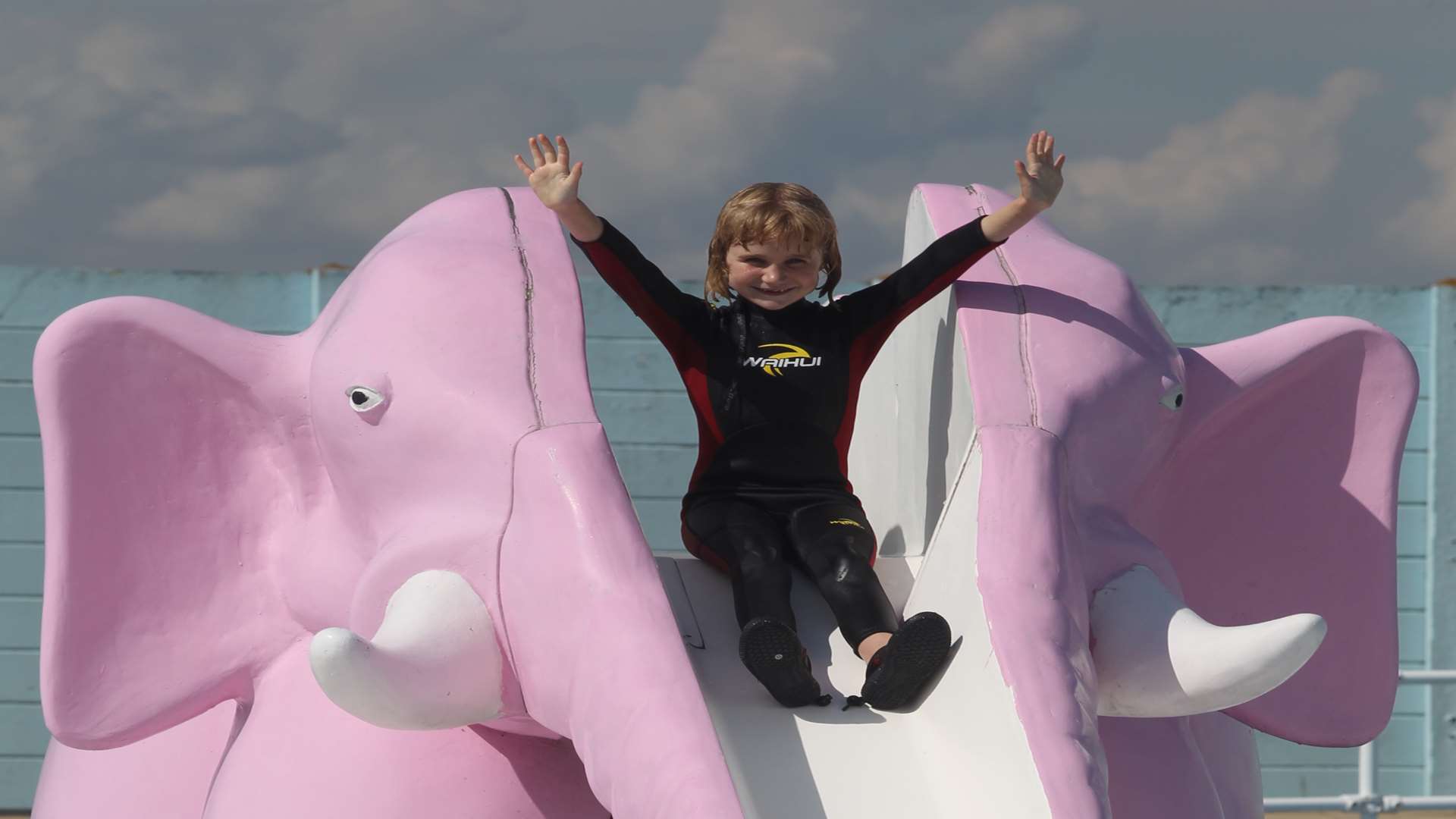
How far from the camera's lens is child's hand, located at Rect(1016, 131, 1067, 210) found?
2.29 meters

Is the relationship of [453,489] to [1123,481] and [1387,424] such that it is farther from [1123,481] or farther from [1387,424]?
[1387,424]

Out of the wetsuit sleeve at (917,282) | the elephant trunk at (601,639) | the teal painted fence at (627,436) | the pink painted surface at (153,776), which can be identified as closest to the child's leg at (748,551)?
the elephant trunk at (601,639)

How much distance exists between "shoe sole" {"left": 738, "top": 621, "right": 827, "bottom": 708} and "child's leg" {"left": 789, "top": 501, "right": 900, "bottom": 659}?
0.13 metres

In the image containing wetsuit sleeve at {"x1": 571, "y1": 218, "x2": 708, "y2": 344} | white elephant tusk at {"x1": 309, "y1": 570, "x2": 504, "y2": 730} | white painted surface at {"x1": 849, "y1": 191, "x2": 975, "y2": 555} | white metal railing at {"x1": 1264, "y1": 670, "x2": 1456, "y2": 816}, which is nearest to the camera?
white elephant tusk at {"x1": 309, "y1": 570, "x2": 504, "y2": 730}

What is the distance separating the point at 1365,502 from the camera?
247 cm

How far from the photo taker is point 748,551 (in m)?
2.21

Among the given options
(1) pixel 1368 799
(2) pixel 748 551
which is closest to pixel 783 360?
(2) pixel 748 551

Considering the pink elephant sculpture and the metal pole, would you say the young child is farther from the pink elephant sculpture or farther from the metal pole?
the metal pole

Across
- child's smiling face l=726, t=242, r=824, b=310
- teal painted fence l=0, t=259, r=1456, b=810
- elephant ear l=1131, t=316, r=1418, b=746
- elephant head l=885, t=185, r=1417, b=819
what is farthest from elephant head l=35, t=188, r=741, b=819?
teal painted fence l=0, t=259, r=1456, b=810

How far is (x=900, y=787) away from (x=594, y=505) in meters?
0.51

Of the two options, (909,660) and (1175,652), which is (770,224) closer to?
(909,660)

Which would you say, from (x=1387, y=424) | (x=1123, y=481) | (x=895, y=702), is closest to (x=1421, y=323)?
(x=1387, y=424)

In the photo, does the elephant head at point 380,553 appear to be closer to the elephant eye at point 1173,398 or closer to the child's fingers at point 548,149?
the child's fingers at point 548,149

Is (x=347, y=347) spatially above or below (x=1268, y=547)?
above
